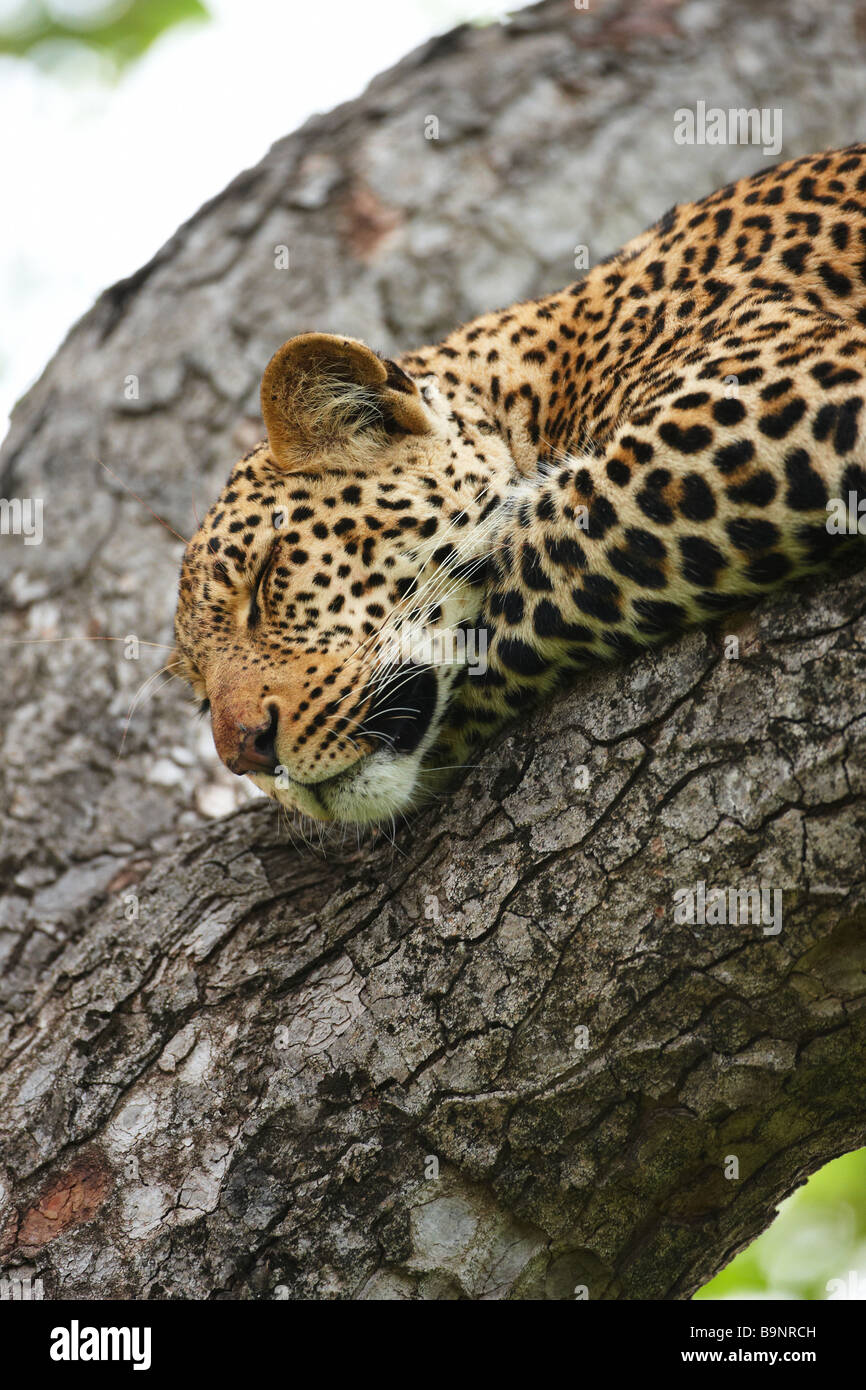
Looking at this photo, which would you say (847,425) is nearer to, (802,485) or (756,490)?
(802,485)

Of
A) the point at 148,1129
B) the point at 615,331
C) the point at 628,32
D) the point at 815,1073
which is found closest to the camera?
the point at 815,1073

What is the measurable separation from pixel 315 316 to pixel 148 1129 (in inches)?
201

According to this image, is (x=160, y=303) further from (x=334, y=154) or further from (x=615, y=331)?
(x=615, y=331)

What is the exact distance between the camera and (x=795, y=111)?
880 cm

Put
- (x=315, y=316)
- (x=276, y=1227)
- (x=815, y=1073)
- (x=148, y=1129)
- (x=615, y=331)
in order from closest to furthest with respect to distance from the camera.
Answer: (x=815, y=1073) → (x=276, y=1227) → (x=148, y=1129) → (x=615, y=331) → (x=315, y=316)

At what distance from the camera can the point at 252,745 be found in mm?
4645

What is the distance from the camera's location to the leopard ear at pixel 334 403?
4.91 m

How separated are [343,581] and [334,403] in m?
0.71

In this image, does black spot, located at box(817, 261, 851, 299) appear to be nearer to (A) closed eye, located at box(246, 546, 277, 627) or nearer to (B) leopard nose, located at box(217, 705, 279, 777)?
(A) closed eye, located at box(246, 546, 277, 627)

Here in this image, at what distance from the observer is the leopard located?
399 centimetres

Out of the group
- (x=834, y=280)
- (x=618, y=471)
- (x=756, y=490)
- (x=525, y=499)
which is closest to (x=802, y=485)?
(x=756, y=490)

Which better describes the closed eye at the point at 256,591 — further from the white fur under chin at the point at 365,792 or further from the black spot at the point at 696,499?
the black spot at the point at 696,499

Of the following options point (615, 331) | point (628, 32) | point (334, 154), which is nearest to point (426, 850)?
point (615, 331)

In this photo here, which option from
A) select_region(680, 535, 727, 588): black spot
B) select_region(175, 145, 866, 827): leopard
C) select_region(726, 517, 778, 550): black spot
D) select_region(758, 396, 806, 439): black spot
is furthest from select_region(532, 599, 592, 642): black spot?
select_region(758, 396, 806, 439): black spot
